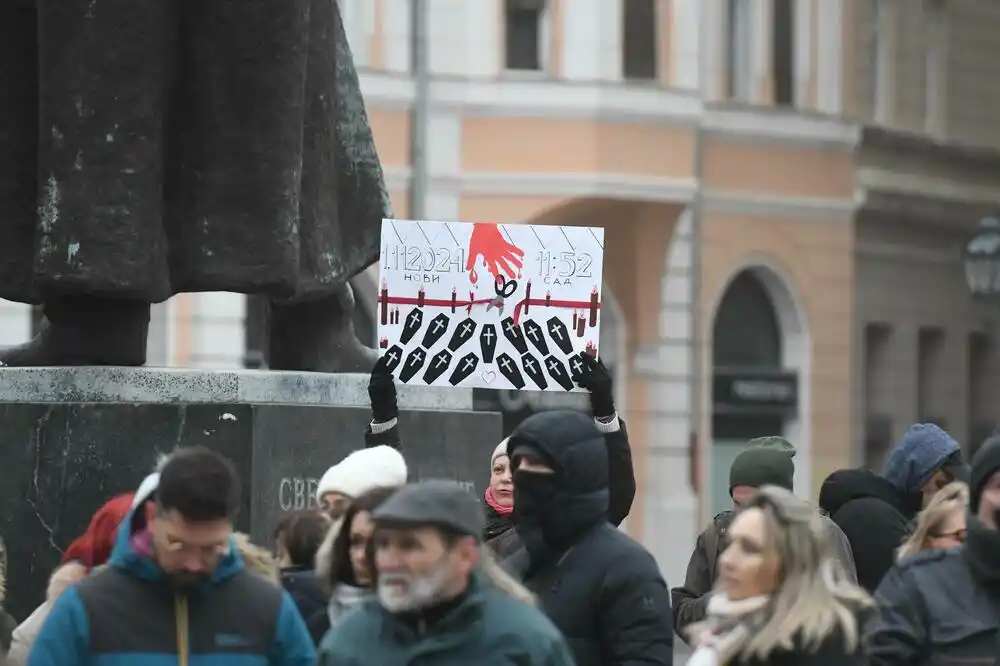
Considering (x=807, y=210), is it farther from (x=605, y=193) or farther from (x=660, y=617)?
(x=660, y=617)

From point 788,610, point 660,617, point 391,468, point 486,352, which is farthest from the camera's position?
point 486,352

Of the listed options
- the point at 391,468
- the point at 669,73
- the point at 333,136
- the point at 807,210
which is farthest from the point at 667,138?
the point at 391,468

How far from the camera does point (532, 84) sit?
110 feet

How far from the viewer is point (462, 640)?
629 cm

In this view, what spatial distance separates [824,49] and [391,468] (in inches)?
1219

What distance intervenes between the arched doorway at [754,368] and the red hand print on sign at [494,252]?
25912mm

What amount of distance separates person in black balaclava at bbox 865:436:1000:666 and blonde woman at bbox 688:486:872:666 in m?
0.76

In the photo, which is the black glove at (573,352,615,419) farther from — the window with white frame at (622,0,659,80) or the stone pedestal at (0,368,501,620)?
the window with white frame at (622,0,659,80)

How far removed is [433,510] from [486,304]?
4.10 metres

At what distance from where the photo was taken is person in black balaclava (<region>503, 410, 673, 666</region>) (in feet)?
24.1

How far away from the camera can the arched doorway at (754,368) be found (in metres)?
36.7

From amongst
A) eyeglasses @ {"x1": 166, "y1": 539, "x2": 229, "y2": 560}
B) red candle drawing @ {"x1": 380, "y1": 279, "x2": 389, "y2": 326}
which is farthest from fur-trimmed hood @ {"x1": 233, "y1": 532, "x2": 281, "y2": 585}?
red candle drawing @ {"x1": 380, "y1": 279, "x2": 389, "y2": 326}

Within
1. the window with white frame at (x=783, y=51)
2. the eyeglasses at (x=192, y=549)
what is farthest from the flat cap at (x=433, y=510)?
the window with white frame at (x=783, y=51)

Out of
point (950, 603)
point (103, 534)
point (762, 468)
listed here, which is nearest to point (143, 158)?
point (762, 468)
